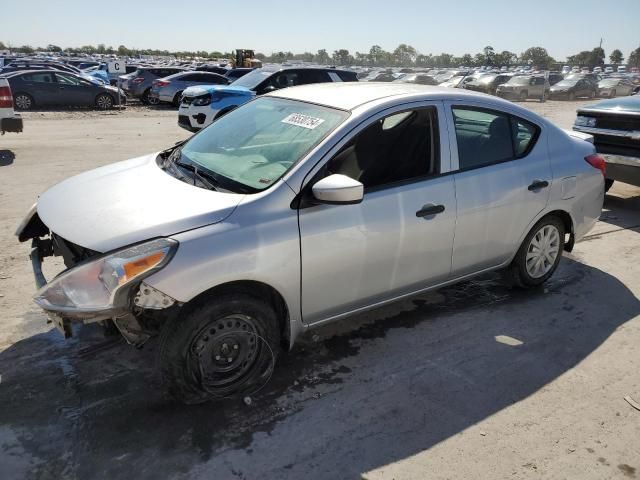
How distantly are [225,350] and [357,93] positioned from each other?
1.97 metres

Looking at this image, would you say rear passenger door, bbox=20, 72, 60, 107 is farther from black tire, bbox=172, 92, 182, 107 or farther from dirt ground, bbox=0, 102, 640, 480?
dirt ground, bbox=0, 102, 640, 480

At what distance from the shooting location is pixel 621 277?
514 centimetres

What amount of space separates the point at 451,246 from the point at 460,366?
32.6 inches

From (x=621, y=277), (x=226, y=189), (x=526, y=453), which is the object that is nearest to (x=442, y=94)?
(x=226, y=189)

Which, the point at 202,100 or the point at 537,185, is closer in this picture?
the point at 537,185

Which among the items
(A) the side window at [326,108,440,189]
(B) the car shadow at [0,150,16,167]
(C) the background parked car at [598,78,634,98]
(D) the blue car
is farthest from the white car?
(C) the background parked car at [598,78,634,98]

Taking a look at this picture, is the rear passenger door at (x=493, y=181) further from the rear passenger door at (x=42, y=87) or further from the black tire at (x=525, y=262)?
the rear passenger door at (x=42, y=87)

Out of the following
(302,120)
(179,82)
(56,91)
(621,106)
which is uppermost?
(302,120)

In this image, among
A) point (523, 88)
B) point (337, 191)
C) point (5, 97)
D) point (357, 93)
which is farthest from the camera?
point (523, 88)

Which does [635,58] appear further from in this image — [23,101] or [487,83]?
[23,101]

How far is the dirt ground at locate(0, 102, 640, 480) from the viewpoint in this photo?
106 inches

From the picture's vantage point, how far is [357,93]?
3734 mm

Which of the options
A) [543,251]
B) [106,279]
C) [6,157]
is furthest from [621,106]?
[6,157]

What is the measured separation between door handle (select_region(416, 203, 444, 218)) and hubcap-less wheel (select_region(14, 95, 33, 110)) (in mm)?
19185
